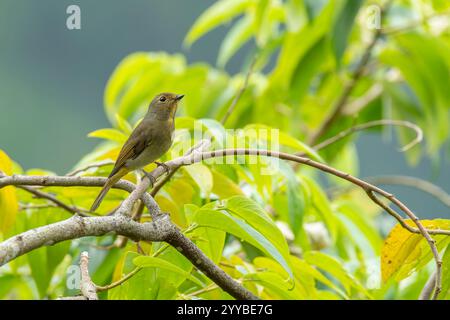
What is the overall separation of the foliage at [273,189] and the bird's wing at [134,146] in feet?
0.17

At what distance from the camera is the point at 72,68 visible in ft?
77.3

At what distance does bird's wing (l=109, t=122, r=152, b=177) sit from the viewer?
269 centimetres

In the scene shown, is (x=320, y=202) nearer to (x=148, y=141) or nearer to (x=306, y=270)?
(x=306, y=270)

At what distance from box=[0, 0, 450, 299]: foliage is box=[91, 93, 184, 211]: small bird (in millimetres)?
59

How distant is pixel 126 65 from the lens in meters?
4.68

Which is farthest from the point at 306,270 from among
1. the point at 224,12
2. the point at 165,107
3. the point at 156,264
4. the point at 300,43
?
the point at 224,12

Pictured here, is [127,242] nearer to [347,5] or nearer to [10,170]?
[10,170]

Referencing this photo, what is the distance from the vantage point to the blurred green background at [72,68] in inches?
931

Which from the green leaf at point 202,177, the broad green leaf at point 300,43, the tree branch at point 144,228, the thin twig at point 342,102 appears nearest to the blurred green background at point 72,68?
the thin twig at point 342,102

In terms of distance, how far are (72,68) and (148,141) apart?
69.2 ft

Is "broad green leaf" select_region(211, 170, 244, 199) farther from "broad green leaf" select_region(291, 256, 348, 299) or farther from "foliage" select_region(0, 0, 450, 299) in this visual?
"broad green leaf" select_region(291, 256, 348, 299)

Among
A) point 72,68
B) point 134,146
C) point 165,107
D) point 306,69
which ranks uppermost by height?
point 72,68

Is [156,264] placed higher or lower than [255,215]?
lower

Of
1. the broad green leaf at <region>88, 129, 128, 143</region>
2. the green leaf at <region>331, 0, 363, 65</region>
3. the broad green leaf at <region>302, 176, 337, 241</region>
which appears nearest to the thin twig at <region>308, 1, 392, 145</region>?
the green leaf at <region>331, 0, 363, 65</region>
